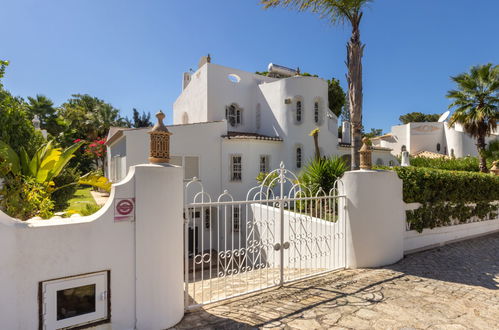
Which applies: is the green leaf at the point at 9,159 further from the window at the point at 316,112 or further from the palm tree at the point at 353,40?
the window at the point at 316,112

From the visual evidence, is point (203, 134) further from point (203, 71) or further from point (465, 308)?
point (465, 308)

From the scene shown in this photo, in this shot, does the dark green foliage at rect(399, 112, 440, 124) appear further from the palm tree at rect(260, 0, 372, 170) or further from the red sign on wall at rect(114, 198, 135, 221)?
the red sign on wall at rect(114, 198, 135, 221)

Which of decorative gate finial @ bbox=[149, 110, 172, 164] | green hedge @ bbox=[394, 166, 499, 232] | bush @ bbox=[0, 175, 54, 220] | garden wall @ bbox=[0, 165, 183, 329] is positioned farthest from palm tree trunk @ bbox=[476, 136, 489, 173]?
bush @ bbox=[0, 175, 54, 220]

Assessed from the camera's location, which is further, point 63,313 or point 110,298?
point 110,298

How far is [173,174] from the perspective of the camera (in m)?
3.97

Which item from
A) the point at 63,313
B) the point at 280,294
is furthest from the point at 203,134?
the point at 63,313

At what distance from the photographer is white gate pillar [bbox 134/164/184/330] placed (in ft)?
12.0

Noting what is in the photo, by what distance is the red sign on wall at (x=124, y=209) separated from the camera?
3582mm

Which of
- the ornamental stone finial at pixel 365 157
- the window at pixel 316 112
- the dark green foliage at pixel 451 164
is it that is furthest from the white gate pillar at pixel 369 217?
the dark green foliage at pixel 451 164

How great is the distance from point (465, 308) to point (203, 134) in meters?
13.8

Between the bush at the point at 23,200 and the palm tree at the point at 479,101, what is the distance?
19586 mm

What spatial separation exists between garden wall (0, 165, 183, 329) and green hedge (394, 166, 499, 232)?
250 inches

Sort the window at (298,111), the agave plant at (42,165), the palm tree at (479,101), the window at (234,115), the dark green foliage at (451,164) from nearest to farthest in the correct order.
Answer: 1. the agave plant at (42,165)
2. the palm tree at (479,101)
3. the window at (298,111)
4. the window at (234,115)
5. the dark green foliage at (451,164)

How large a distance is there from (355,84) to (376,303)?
6386 millimetres
